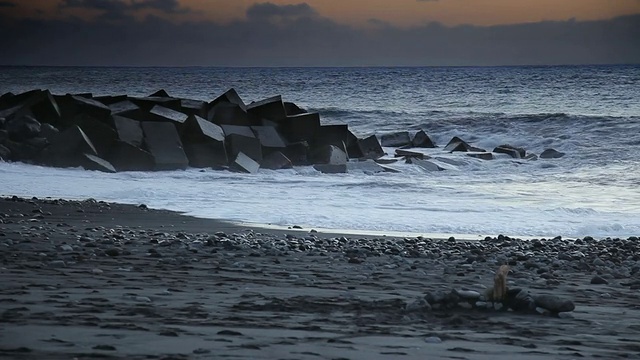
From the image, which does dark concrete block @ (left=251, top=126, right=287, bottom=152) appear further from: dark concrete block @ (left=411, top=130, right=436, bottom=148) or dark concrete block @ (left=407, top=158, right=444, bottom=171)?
dark concrete block @ (left=411, top=130, right=436, bottom=148)

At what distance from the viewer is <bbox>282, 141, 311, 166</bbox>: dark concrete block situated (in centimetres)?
1914

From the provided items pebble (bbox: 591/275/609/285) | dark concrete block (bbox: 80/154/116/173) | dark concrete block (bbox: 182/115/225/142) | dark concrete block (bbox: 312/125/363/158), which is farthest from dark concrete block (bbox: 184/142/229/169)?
pebble (bbox: 591/275/609/285)

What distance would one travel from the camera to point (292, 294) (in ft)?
19.1

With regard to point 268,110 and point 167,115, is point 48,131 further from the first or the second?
point 268,110

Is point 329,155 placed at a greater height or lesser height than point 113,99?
lesser

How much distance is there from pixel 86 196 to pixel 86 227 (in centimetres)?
403

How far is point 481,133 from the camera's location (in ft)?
100.0

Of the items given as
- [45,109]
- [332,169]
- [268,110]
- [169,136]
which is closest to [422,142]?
[268,110]

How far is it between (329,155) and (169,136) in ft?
10.9

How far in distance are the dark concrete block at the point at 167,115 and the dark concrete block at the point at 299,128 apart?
2418 mm

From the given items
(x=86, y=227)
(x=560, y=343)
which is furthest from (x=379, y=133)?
(x=560, y=343)

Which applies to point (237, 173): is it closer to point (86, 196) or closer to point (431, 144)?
point (86, 196)

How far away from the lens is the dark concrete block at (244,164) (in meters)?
17.5

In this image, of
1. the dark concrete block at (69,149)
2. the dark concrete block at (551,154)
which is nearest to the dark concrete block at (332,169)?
the dark concrete block at (69,149)
